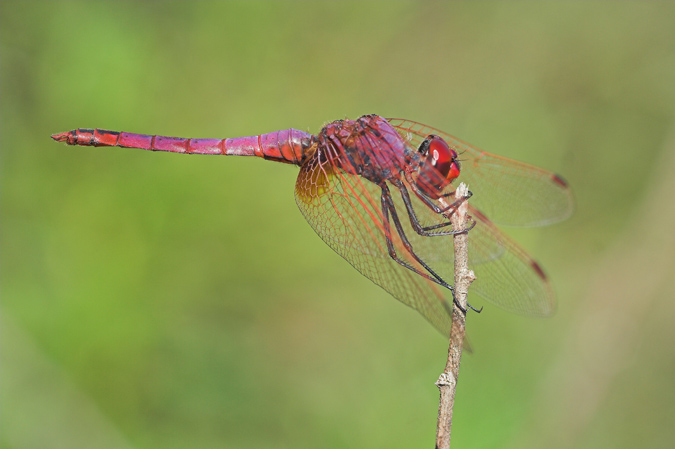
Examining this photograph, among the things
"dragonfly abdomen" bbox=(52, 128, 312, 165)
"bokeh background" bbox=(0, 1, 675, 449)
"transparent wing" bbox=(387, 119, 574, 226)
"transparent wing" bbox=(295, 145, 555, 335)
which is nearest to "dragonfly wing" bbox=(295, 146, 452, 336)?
"transparent wing" bbox=(295, 145, 555, 335)

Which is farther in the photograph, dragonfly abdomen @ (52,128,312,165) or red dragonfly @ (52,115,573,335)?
dragonfly abdomen @ (52,128,312,165)

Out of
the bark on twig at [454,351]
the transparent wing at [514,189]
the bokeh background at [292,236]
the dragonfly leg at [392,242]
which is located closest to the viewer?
the bark on twig at [454,351]

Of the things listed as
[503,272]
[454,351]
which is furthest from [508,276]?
[454,351]

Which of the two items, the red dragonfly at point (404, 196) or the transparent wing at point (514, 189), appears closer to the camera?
the red dragonfly at point (404, 196)

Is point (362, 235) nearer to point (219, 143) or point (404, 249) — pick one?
point (404, 249)

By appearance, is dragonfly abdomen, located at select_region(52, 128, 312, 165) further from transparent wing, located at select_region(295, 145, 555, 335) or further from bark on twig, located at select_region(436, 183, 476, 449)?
bark on twig, located at select_region(436, 183, 476, 449)

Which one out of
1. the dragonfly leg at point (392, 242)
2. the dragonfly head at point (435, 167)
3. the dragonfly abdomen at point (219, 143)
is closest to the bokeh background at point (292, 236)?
the dragonfly abdomen at point (219, 143)

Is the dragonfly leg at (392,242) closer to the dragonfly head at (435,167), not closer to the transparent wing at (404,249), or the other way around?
the transparent wing at (404,249)

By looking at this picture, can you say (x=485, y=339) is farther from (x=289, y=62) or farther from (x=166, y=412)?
(x=289, y=62)
